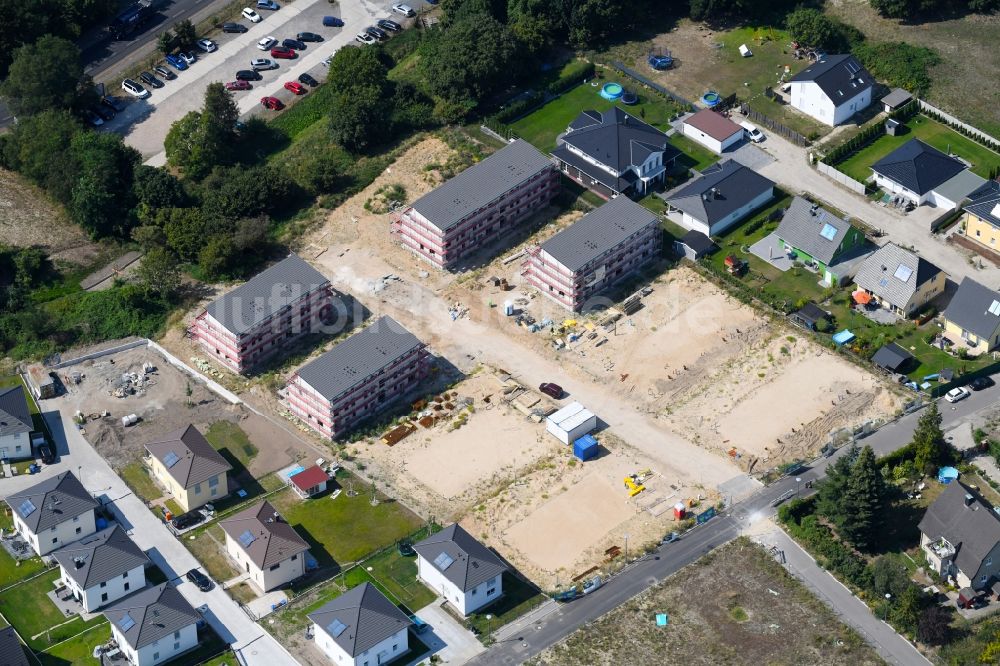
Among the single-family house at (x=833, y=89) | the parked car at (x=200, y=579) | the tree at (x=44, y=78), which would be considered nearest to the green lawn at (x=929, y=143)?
the single-family house at (x=833, y=89)

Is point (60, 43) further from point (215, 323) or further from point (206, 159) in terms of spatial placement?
point (215, 323)

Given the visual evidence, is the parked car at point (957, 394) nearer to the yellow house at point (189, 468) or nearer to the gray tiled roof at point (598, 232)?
the gray tiled roof at point (598, 232)

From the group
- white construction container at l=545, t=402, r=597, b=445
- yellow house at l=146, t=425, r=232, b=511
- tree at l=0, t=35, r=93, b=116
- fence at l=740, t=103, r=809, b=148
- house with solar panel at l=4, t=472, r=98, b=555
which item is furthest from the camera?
tree at l=0, t=35, r=93, b=116

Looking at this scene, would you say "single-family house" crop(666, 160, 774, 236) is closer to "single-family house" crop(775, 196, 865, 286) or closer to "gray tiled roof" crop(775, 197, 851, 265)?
"gray tiled roof" crop(775, 197, 851, 265)

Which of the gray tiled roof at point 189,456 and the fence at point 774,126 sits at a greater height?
the fence at point 774,126

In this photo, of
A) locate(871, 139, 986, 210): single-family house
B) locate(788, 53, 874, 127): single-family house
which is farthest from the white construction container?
locate(788, 53, 874, 127): single-family house

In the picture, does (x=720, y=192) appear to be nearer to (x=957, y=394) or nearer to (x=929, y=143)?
(x=929, y=143)

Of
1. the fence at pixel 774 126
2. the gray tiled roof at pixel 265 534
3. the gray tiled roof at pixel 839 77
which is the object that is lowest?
the gray tiled roof at pixel 265 534
